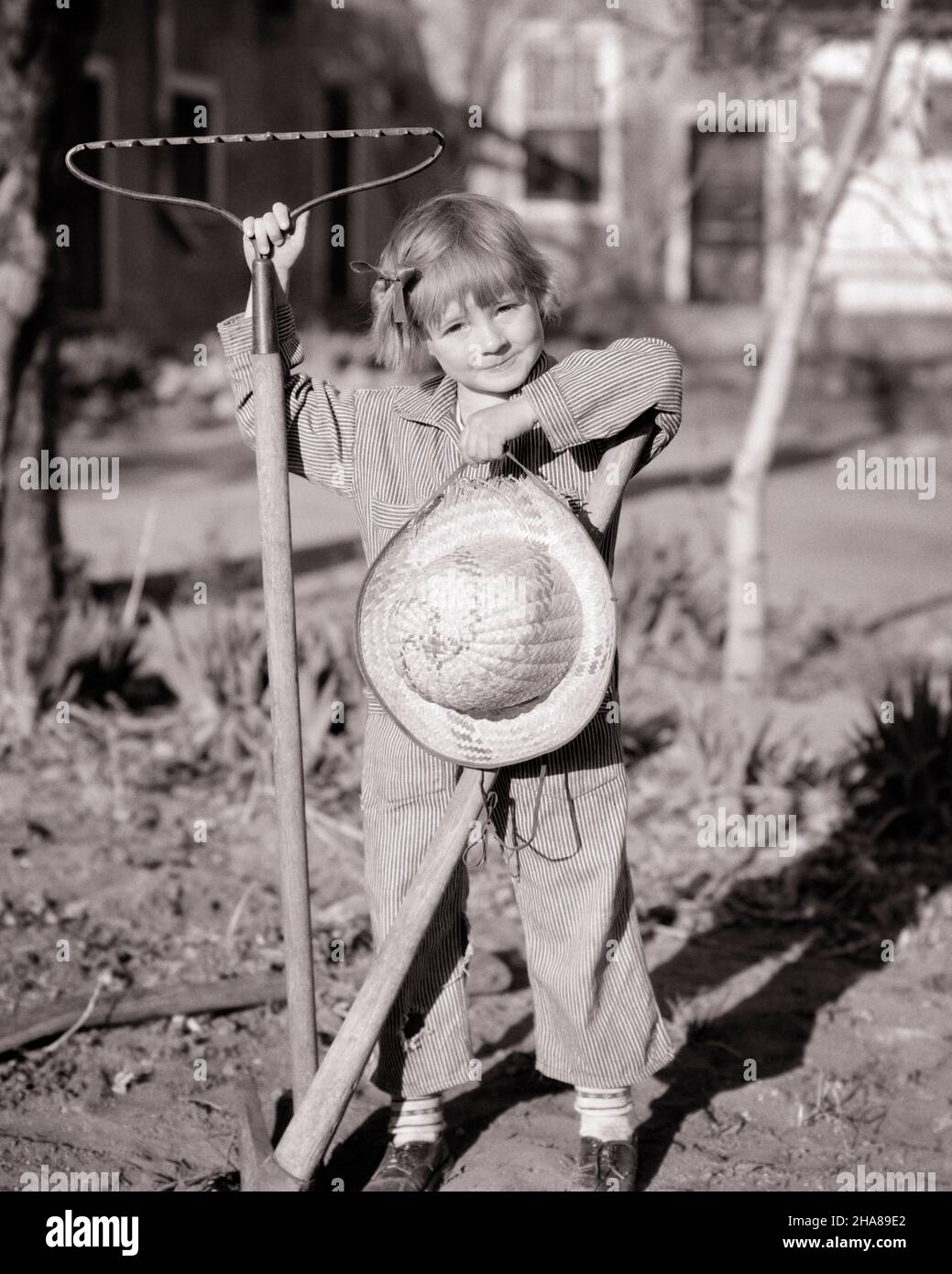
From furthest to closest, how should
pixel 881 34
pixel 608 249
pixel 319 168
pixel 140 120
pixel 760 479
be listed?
pixel 319 168 < pixel 608 249 < pixel 140 120 < pixel 760 479 < pixel 881 34

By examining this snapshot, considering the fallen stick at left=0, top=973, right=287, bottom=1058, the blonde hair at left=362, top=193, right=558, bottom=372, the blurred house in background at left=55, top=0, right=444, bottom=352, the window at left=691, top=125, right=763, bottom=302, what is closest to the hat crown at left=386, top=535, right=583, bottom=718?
the blonde hair at left=362, top=193, right=558, bottom=372

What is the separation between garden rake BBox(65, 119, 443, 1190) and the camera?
2.27m

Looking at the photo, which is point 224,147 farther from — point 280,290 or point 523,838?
point 523,838

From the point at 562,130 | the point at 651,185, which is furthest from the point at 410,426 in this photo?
the point at 562,130

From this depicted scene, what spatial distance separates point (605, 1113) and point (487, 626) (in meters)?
0.93

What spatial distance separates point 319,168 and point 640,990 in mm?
14766

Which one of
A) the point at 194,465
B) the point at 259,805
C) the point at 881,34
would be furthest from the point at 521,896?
the point at 194,465

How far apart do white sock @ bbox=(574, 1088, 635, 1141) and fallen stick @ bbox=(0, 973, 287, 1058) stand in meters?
0.83

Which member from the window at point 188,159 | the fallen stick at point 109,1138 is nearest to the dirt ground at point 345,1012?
the fallen stick at point 109,1138

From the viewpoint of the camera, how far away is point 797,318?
509 centimetres

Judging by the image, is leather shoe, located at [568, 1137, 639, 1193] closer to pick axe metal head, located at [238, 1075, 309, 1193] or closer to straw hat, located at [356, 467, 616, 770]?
pick axe metal head, located at [238, 1075, 309, 1193]

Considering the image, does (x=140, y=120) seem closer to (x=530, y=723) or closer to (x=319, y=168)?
(x=319, y=168)

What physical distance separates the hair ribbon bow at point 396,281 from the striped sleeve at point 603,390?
26 cm

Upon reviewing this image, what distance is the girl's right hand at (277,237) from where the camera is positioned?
7.40 ft
